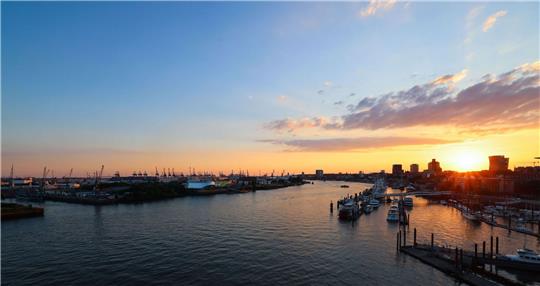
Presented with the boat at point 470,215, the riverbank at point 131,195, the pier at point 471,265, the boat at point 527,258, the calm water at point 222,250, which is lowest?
the riverbank at point 131,195

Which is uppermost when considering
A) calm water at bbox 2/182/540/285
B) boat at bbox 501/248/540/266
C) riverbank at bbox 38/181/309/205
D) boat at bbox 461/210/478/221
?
boat at bbox 501/248/540/266

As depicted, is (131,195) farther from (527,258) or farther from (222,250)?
(527,258)

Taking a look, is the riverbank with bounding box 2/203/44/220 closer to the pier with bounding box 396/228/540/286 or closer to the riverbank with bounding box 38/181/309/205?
the riverbank with bounding box 38/181/309/205

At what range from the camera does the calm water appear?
25.4 metres

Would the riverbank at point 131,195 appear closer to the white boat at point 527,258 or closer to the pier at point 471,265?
the pier at point 471,265

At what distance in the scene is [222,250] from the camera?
32.8m

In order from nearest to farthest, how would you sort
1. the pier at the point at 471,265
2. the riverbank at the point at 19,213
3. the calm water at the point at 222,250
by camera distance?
the pier at the point at 471,265 < the calm water at the point at 222,250 < the riverbank at the point at 19,213

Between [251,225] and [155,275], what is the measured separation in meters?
22.4

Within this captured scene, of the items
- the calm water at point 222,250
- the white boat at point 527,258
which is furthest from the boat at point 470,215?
the white boat at point 527,258

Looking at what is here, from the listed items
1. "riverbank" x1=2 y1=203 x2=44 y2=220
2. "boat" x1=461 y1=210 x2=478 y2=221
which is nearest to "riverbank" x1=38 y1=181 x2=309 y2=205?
"riverbank" x1=2 y1=203 x2=44 y2=220

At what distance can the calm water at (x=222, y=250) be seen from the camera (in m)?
25.4

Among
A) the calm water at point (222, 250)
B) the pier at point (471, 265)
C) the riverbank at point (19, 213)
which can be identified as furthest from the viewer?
the riverbank at point (19, 213)

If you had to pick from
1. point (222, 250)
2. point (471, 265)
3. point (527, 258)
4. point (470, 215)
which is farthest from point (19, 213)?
point (470, 215)

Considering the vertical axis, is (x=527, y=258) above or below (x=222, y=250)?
above
